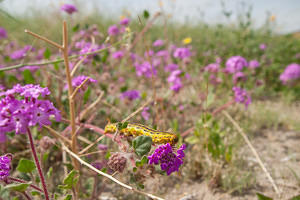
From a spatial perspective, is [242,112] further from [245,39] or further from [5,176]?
[5,176]

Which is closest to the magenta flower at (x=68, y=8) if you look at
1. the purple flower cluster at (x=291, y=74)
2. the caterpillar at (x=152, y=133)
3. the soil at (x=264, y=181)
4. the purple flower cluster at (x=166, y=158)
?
the caterpillar at (x=152, y=133)

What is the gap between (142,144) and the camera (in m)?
1.11

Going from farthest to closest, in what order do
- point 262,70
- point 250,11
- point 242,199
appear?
point 262,70 → point 250,11 → point 242,199

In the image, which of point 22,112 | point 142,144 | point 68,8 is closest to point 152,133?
point 142,144

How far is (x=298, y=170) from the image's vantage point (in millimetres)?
2316

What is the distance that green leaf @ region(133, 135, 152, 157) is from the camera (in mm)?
1100

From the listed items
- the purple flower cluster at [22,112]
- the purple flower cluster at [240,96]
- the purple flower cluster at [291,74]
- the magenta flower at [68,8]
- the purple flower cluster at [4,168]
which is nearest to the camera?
the purple flower cluster at [22,112]

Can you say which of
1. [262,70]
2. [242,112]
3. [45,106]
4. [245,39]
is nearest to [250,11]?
[245,39]

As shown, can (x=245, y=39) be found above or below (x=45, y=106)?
above

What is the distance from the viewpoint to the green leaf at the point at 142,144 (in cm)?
110

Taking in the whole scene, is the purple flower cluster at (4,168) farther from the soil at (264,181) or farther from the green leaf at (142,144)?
the soil at (264,181)

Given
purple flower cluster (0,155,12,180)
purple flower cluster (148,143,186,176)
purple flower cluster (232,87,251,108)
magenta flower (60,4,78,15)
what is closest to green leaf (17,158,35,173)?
purple flower cluster (0,155,12,180)

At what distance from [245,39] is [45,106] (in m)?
3.88

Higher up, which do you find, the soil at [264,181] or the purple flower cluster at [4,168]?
the purple flower cluster at [4,168]
